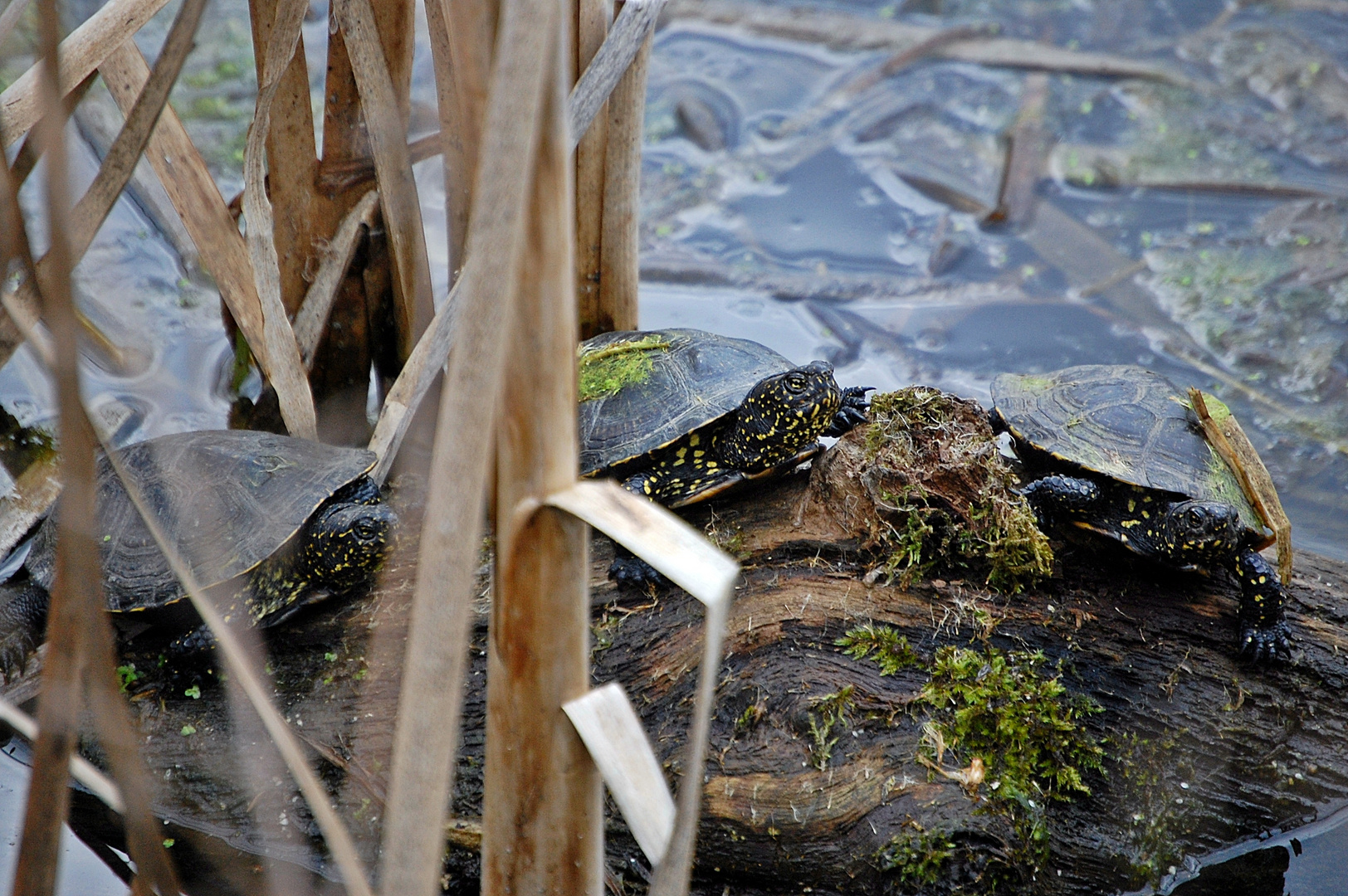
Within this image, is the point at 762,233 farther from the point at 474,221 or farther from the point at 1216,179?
the point at 474,221

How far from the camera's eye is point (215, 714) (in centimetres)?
251

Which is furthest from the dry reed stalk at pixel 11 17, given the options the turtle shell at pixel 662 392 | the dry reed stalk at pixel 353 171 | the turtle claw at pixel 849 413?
the turtle claw at pixel 849 413

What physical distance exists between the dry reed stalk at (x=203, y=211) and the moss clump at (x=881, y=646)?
1.90 metres

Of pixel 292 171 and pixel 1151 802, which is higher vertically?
pixel 292 171

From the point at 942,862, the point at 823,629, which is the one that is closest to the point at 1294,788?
the point at 942,862

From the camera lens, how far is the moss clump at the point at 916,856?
6.93ft

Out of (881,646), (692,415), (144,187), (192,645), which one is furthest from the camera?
(144,187)

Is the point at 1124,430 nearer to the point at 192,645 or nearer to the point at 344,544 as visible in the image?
the point at 344,544

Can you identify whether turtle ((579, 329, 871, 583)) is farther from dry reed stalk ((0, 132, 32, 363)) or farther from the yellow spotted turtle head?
dry reed stalk ((0, 132, 32, 363))

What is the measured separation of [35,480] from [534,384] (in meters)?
3.05

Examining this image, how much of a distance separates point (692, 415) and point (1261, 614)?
1.66 metres

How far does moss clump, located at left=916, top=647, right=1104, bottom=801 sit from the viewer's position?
2238mm

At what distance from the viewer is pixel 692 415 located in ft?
9.32

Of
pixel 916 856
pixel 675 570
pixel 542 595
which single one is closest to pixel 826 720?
pixel 916 856
